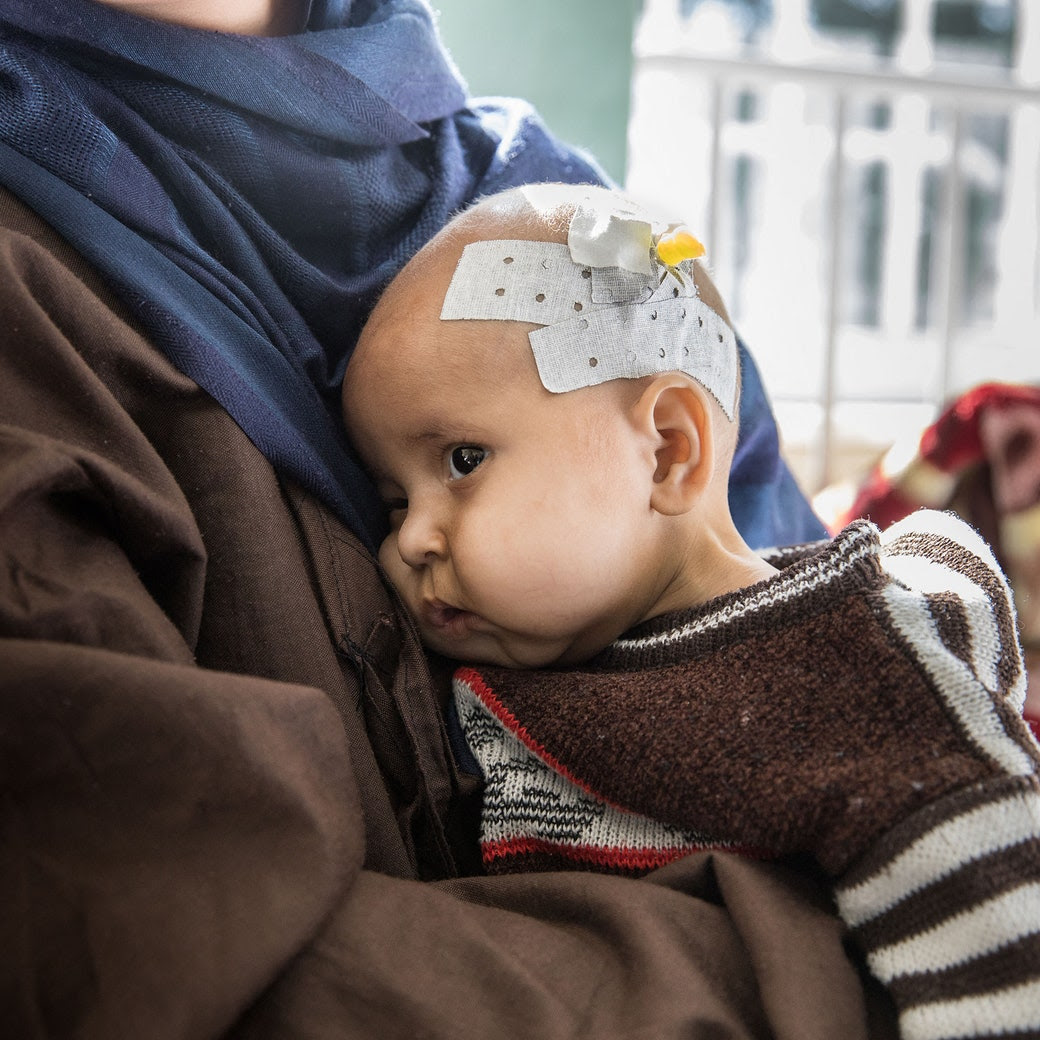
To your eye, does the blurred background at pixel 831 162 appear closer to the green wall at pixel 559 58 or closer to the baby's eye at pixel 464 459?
the green wall at pixel 559 58

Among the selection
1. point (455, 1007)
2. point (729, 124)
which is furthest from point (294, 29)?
point (729, 124)

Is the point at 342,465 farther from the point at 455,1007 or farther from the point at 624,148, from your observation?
the point at 624,148

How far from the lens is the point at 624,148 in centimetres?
239

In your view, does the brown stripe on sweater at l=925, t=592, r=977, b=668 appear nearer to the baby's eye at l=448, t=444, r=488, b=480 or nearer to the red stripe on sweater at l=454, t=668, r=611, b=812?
the red stripe on sweater at l=454, t=668, r=611, b=812

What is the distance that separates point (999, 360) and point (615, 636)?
285 centimetres

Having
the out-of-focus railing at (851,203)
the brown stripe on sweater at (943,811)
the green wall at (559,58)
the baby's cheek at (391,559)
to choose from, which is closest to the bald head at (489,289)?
the baby's cheek at (391,559)

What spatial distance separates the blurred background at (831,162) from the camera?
236 centimetres

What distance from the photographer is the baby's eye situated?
0.88 metres

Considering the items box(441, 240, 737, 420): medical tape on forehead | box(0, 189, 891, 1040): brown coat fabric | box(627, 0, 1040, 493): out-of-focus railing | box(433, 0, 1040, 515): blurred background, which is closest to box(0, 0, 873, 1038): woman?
box(0, 189, 891, 1040): brown coat fabric

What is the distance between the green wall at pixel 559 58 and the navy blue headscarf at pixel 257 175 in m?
1.21

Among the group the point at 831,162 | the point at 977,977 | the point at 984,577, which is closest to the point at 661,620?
the point at 984,577

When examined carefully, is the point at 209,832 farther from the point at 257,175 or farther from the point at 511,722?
the point at 257,175

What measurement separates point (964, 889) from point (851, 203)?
420cm

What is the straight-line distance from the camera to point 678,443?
0.90 m
